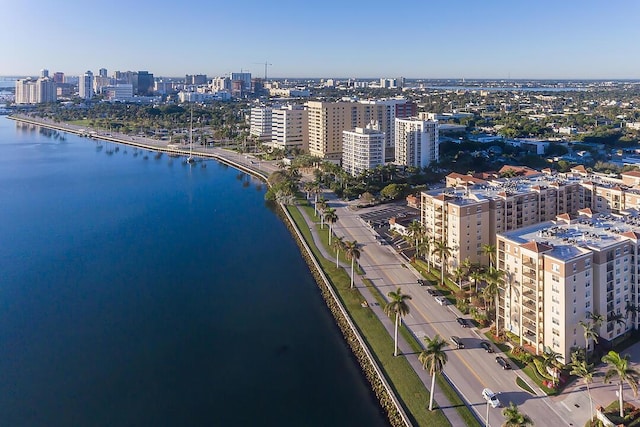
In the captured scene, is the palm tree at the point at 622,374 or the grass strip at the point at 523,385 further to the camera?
the grass strip at the point at 523,385

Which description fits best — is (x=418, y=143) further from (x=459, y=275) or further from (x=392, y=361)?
(x=392, y=361)

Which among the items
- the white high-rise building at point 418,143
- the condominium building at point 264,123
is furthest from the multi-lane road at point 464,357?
the condominium building at point 264,123

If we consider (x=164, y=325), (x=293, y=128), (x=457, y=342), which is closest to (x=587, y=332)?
(x=457, y=342)

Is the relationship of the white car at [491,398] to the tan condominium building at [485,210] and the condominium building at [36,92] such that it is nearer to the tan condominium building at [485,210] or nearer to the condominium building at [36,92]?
the tan condominium building at [485,210]

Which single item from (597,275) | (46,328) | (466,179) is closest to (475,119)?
(466,179)

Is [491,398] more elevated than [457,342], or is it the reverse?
[457,342]

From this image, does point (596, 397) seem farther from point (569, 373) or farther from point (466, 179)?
point (466, 179)

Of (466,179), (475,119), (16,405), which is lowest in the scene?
(16,405)
